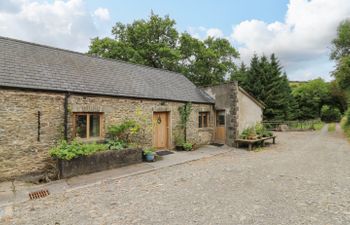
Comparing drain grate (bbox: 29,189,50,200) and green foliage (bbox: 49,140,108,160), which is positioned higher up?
green foliage (bbox: 49,140,108,160)

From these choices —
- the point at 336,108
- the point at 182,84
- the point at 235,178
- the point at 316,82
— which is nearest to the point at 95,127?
the point at 235,178

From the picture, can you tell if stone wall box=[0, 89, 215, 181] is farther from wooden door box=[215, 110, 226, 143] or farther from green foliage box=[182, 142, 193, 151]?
wooden door box=[215, 110, 226, 143]

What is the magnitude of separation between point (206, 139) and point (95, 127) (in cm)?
747

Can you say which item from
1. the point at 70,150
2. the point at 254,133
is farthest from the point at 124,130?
the point at 254,133

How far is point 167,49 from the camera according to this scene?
78.2 feet

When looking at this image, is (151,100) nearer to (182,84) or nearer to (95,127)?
(95,127)

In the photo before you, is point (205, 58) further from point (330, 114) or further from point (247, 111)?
point (330, 114)

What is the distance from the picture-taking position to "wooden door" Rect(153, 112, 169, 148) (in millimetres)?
10883

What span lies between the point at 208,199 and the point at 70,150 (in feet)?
15.8

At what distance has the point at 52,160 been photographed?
7.21 m

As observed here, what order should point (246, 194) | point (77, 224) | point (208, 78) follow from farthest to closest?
point (208, 78), point (246, 194), point (77, 224)

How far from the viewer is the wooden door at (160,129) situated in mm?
10883

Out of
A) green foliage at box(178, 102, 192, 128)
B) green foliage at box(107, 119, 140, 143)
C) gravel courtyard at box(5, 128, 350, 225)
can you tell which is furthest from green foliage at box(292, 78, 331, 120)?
green foliage at box(107, 119, 140, 143)

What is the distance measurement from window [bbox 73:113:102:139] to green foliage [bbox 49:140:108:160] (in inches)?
31.8
